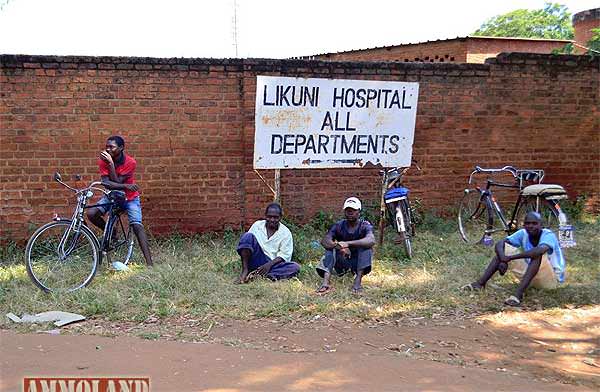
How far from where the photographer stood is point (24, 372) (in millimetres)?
3787

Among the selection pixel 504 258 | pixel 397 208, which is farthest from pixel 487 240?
pixel 504 258

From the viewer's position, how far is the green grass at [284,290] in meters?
5.05

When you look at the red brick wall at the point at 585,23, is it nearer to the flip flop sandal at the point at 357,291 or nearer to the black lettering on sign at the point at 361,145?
the black lettering on sign at the point at 361,145

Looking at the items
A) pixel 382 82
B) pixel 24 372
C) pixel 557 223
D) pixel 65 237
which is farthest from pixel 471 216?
pixel 24 372

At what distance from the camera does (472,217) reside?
781 cm

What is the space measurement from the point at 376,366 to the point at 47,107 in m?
4.96

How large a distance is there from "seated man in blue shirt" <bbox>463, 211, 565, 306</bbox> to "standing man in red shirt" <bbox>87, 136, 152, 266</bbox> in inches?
138

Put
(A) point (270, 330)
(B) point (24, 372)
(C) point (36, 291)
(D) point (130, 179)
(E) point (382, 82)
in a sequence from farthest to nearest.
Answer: (E) point (382, 82), (D) point (130, 179), (C) point (36, 291), (A) point (270, 330), (B) point (24, 372)

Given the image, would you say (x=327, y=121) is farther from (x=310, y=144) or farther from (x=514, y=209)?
(x=514, y=209)

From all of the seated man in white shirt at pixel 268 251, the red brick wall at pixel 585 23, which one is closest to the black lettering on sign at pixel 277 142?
the seated man in white shirt at pixel 268 251

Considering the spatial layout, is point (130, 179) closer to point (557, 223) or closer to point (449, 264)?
point (449, 264)

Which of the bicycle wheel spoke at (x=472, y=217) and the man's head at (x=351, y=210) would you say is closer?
the man's head at (x=351, y=210)

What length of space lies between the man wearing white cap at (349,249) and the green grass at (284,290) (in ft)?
0.44

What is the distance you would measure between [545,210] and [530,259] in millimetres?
1903
